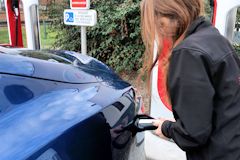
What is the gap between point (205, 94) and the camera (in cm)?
143

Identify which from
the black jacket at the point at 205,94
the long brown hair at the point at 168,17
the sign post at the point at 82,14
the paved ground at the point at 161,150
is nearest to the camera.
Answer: the black jacket at the point at 205,94

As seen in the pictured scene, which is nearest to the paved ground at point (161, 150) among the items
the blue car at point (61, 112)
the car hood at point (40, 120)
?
the blue car at point (61, 112)

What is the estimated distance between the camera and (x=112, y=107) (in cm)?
171

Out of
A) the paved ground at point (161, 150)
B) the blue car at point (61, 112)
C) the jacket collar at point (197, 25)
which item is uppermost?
the jacket collar at point (197, 25)

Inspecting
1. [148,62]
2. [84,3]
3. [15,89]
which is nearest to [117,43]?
[84,3]

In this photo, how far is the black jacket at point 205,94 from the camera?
4.71 feet

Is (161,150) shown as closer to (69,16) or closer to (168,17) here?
(69,16)

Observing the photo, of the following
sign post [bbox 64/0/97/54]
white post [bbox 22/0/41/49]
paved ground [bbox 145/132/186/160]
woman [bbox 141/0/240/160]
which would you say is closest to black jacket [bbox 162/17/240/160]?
woman [bbox 141/0/240/160]

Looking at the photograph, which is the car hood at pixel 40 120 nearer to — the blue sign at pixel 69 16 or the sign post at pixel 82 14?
the sign post at pixel 82 14

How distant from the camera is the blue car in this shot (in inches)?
49.9

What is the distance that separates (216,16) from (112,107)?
162 centimetres

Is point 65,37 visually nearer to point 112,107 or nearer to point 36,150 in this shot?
point 112,107

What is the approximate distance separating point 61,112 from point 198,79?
57 cm

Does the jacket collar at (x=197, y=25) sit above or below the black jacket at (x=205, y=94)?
above
